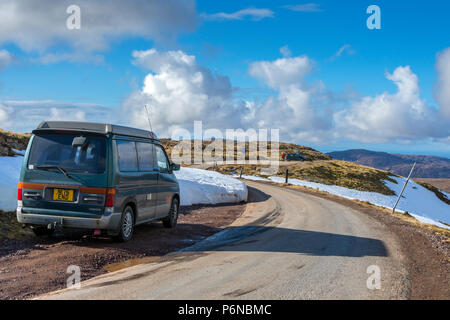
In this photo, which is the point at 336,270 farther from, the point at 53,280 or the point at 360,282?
the point at 53,280

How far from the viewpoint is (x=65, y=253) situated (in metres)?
7.47

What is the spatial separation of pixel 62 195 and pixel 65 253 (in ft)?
3.77

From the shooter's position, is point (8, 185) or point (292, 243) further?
point (8, 185)

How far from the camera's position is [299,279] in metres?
6.33

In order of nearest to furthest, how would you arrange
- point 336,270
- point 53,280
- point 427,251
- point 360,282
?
point 53,280
point 360,282
point 336,270
point 427,251

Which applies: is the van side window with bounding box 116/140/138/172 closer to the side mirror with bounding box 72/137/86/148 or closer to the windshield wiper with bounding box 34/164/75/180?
the side mirror with bounding box 72/137/86/148

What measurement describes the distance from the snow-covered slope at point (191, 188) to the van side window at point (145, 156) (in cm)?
363

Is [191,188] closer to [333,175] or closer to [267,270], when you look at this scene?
[267,270]

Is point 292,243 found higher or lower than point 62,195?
lower

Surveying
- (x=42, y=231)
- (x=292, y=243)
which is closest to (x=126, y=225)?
(x=42, y=231)

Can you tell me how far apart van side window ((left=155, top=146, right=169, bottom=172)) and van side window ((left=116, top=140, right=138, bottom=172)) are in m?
1.45
